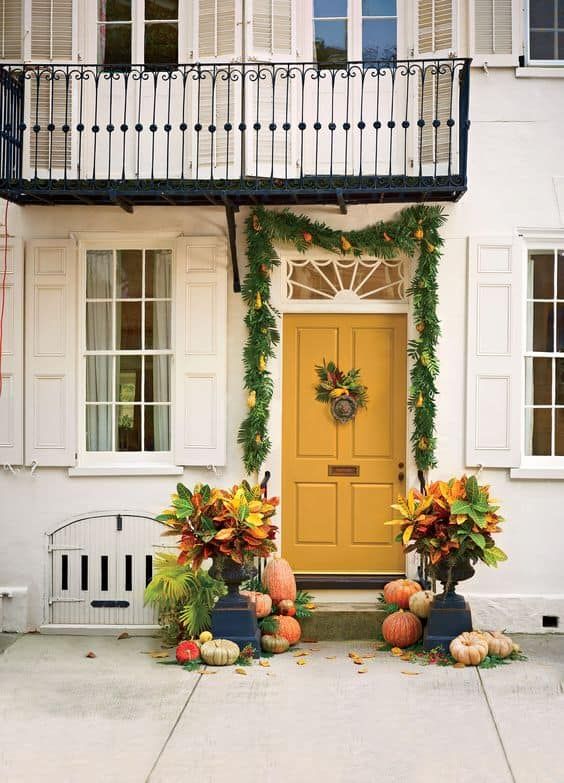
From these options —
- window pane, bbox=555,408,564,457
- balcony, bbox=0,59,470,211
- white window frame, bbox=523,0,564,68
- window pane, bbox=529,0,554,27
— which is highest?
window pane, bbox=529,0,554,27

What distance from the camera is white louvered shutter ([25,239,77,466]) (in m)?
A: 9.24

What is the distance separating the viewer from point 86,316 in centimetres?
943

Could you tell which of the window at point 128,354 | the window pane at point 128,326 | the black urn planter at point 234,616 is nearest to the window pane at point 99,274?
the window at point 128,354

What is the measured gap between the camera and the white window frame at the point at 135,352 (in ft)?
30.5

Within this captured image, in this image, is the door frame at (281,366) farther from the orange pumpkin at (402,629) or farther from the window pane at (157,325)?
the window pane at (157,325)

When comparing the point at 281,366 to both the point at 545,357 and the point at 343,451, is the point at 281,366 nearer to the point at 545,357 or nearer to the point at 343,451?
the point at 343,451

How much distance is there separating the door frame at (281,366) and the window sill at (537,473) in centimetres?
84

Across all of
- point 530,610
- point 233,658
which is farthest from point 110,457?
point 530,610

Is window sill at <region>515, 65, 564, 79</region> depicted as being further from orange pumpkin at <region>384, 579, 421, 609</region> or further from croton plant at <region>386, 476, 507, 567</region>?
orange pumpkin at <region>384, 579, 421, 609</region>

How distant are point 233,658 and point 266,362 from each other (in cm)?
252

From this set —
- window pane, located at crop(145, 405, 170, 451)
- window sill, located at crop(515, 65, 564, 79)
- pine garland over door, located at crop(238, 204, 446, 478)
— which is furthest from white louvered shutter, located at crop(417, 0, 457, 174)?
window pane, located at crop(145, 405, 170, 451)

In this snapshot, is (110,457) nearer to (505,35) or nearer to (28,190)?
(28,190)

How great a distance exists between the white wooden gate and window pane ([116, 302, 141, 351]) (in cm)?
147

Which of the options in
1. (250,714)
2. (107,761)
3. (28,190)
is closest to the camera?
(107,761)
